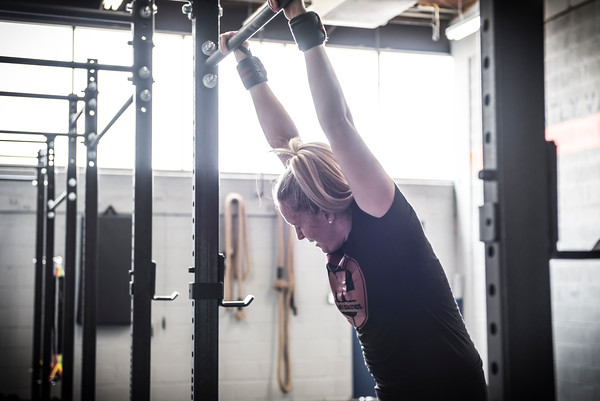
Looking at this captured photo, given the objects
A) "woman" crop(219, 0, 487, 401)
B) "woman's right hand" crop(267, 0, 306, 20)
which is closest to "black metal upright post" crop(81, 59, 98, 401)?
"woman" crop(219, 0, 487, 401)

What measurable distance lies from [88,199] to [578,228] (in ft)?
14.1

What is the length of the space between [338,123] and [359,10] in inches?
189

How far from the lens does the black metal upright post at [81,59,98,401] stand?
11.5 feet

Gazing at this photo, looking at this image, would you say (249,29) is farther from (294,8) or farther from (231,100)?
(231,100)

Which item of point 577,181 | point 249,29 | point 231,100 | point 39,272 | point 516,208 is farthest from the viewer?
point 231,100

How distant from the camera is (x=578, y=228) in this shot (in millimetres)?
6125

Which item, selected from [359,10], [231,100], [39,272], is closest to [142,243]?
[39,272]

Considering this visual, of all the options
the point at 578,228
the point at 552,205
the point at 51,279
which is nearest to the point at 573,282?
the point at 578,228

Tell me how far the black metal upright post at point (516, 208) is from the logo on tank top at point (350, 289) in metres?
0.72

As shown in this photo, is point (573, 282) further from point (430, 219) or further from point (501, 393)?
point (501, 393)

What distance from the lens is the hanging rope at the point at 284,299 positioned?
7.00m

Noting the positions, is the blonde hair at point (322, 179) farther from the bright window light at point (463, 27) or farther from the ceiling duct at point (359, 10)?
the bright window light at point (463, 27)

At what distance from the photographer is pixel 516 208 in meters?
1.07

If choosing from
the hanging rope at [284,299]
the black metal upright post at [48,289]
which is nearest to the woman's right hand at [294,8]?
the black metal upright post at [48,289]
